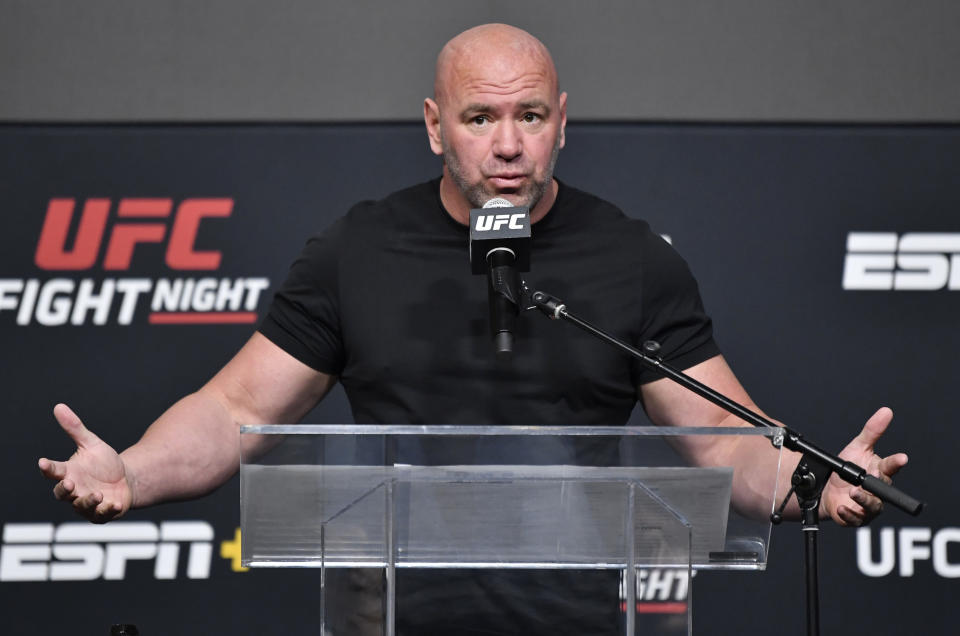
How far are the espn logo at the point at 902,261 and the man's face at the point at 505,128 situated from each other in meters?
1.29

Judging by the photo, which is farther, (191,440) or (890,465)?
(191,440)

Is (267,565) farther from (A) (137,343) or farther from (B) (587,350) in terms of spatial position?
(A) (137,343)

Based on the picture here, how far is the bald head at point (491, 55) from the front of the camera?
241 cm

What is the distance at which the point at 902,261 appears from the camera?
339cm

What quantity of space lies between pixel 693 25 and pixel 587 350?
1.45 metres

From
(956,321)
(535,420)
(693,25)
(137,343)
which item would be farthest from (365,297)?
(956,321)

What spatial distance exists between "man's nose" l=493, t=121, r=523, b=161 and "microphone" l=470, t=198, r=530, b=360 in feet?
1.51

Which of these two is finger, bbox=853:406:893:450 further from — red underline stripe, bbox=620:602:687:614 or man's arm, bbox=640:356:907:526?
red underline stripe, bbox=620:602:687:614

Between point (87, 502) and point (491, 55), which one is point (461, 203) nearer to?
point (491, 55)

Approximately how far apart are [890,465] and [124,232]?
2250 millimetres

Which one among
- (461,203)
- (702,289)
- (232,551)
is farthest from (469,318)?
(232,551)

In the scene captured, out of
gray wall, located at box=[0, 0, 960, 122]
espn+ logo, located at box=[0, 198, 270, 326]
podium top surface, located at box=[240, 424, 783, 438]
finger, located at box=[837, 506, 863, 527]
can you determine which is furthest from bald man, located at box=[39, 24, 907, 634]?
gray wall, located at box=[0, 0, 960, 122]

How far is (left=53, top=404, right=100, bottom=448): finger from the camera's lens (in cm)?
183

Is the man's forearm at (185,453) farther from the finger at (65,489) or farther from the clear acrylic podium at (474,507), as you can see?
the clear acrylic podium at (474,507)
